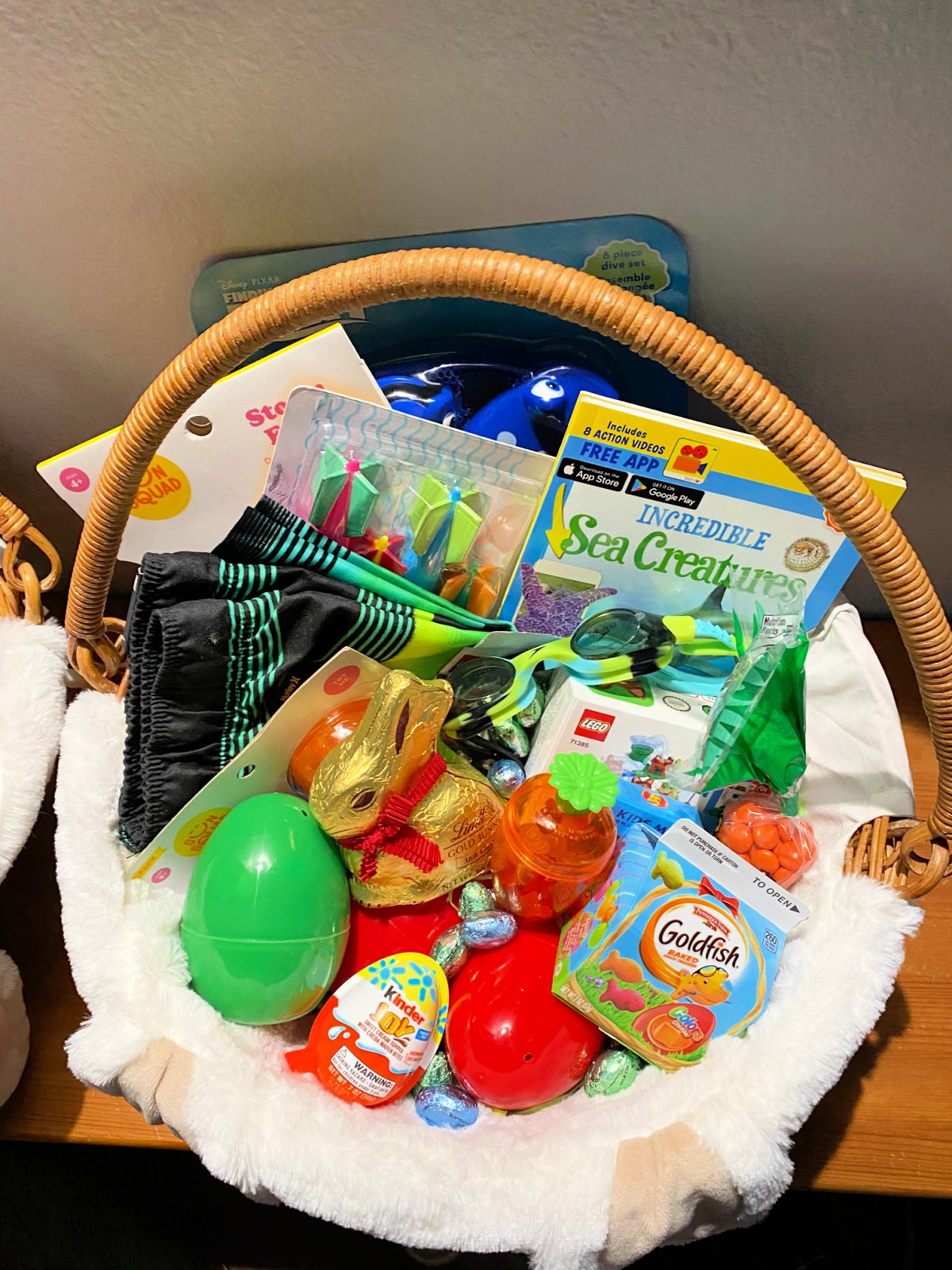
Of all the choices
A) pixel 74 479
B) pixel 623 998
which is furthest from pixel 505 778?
pixel 74 479

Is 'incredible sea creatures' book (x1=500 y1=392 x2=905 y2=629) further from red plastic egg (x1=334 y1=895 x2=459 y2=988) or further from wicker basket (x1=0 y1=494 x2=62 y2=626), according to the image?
wicker basket (x1=0 y1=494 x2=62 y2=626)

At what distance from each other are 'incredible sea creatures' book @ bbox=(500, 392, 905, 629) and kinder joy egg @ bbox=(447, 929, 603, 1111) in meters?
0.29

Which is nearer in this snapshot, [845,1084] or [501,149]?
[501,149]

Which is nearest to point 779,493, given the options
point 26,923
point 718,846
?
point 718,846

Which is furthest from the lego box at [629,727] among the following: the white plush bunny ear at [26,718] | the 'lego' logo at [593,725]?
the white plush bunny ear at [26,718]

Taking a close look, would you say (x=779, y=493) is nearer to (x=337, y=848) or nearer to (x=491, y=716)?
(x=491, y=716)

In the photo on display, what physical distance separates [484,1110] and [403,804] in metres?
0.25

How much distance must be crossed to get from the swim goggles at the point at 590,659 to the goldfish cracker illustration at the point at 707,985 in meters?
0.23

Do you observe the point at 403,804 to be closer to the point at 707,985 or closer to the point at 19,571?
the point at 707,985

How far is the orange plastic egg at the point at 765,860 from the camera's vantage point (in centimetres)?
66

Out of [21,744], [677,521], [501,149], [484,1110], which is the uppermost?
[501,149]

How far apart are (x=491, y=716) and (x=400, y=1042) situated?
26 cm

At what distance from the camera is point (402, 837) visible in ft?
2.04

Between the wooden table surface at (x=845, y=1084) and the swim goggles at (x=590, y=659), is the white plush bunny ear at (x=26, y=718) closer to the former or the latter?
the wooden table surface at (x=845, y=1084)
